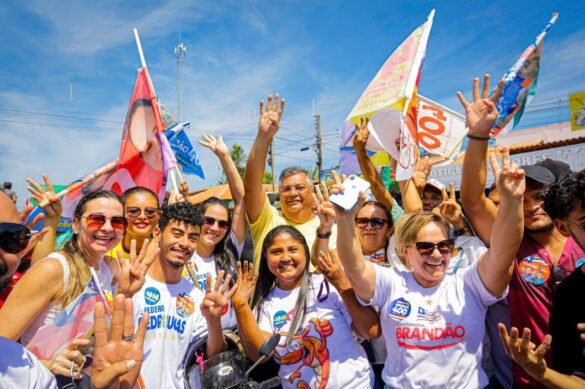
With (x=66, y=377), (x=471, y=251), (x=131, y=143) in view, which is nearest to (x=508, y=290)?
(x=471, y=251)

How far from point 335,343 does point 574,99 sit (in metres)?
25.4

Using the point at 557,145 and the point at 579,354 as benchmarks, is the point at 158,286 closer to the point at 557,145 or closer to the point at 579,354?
the point at 579,354

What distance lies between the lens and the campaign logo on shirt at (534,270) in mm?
2340

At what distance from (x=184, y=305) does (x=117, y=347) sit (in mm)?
870

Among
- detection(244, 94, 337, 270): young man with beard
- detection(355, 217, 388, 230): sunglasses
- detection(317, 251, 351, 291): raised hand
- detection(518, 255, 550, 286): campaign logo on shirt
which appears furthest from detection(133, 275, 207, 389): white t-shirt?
detection(518, 255, 550, 286): campaign logo on shirt

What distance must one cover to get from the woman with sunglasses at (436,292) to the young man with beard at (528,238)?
196 millimetres

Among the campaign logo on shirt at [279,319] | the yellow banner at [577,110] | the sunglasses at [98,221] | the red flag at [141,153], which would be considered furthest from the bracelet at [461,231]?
the yellow banner at [577,110]

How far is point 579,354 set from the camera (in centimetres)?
181

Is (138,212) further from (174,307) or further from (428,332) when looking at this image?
(428,332)

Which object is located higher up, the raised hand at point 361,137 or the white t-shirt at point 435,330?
the raised hand at point 361,137

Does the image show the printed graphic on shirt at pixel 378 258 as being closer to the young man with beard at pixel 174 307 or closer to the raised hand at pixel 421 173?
the raised hand at pixel 421 173

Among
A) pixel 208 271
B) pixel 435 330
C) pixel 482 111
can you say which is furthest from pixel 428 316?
pixel 208 271

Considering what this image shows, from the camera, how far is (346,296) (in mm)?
2545

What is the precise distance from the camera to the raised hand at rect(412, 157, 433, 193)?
3.94m
